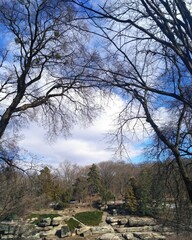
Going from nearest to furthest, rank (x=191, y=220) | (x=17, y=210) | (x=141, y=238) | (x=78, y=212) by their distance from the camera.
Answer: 1. (x=191, y=220)
2. (x=17, y=210)
3. (x=141, y=238)
4. (x=78, y=212)

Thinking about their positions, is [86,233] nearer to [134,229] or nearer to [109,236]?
[109,236]

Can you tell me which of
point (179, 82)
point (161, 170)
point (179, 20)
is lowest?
point (161, 170)

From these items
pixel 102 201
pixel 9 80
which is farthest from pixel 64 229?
pixel 9 80

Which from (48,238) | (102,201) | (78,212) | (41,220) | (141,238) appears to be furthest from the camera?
(102,201)

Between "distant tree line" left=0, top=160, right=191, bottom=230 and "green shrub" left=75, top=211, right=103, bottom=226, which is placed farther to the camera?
"green shrub" left=75, top=211, right=103, bottom=226

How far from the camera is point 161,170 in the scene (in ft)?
24.6

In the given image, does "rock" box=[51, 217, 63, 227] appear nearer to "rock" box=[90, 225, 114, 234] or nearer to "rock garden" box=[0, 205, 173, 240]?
"rock garden" box=[0, 205, 173, 240]

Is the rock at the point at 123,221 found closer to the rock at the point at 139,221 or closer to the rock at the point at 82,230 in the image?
the rock at the point at 139,221

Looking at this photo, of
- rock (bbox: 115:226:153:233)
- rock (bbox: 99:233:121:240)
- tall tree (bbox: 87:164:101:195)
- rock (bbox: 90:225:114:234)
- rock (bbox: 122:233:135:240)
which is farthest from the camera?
tall tree (bbox: 87:164:101:195)

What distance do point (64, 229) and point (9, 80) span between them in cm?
3089

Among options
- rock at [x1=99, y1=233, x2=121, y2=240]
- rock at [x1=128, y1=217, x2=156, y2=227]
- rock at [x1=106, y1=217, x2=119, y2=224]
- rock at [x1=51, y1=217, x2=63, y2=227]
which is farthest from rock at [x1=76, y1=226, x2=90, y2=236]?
rock at [x1=128, y1=217, x2=156, y2=227]

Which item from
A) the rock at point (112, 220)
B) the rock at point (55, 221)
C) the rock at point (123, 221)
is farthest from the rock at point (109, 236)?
the rock at point (55, 221)

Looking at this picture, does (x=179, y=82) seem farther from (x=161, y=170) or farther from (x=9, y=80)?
(x=9, y=80)

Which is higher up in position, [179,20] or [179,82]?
[179,82]
